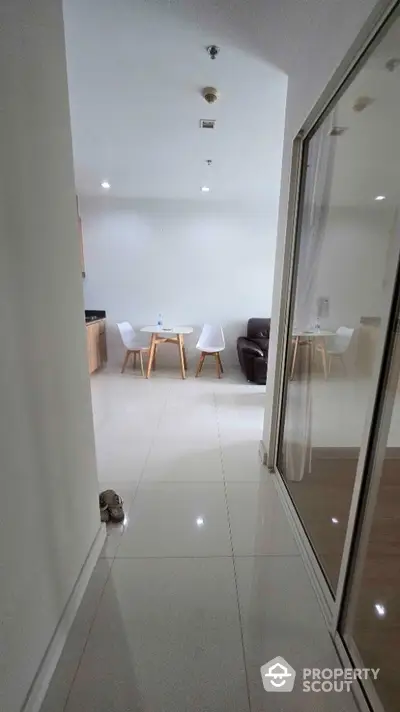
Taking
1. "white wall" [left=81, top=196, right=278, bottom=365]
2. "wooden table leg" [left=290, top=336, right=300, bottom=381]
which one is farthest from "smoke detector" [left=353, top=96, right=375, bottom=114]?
"white wall" [left=81, top=196, right=278, bottom=365]

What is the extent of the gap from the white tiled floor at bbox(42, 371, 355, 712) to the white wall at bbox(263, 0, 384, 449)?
2.95 feet

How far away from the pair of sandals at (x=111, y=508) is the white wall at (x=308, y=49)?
1.25 metres

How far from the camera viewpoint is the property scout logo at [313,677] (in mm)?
1036

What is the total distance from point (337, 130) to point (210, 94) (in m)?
1.23

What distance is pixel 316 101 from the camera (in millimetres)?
1476

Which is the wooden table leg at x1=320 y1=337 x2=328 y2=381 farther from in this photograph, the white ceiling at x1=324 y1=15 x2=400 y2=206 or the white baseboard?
the white baseboard

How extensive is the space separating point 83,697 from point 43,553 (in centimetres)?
46

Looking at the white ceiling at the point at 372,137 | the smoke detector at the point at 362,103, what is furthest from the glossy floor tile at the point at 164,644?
the smoke detector at the point at 362,103

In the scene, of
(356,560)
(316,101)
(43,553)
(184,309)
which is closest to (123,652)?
(43,553)

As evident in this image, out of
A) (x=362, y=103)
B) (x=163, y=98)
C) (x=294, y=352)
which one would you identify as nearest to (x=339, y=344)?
(x=294, y=352)

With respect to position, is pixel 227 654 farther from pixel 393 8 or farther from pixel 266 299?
pixel 266 299

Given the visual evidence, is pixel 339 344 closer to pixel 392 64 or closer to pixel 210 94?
pixel 392 64

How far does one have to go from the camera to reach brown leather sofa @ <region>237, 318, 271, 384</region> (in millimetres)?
4457

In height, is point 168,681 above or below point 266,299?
below
